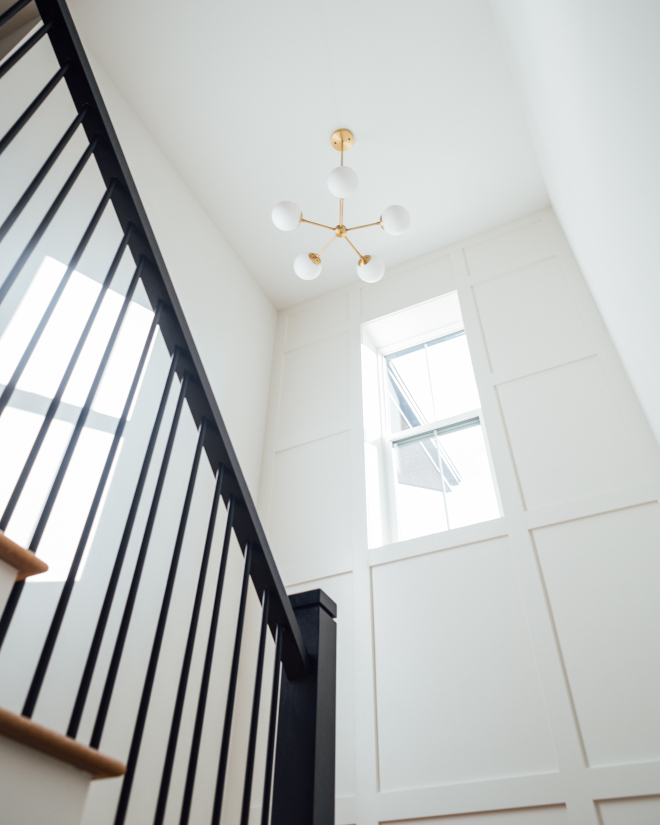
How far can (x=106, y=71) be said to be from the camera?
355 cm

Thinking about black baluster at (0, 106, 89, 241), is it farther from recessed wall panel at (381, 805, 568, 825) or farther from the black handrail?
recessed wall panel at (381, 805, 568, 825)

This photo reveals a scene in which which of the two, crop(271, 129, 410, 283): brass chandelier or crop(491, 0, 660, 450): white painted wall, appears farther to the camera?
crop(271, 129, 410, 283): brass chandelier

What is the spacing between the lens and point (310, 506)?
12.0ft

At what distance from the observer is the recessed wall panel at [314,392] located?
401 centimetres

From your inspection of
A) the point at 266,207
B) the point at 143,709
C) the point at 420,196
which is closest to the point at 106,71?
the point at 266,207

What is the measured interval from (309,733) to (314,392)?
3.11 m

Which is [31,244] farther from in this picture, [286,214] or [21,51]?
[286,214]

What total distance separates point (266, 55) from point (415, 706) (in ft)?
11.8

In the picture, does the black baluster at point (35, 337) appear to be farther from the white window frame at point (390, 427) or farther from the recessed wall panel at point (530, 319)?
the recessed wall panel at point (530, 319)

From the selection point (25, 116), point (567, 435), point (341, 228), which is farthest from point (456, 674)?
point (25, 116)

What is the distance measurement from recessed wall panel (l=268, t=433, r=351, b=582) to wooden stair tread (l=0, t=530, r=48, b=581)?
2574 millimetres

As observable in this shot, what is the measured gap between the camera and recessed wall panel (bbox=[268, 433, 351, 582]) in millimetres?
3434

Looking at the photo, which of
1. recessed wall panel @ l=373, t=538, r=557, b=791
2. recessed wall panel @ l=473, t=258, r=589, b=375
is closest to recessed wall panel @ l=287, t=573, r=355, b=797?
recessed wall panel @ l=373, t=538, r=557, b=791

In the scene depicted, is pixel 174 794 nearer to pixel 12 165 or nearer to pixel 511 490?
pixel 511 490
